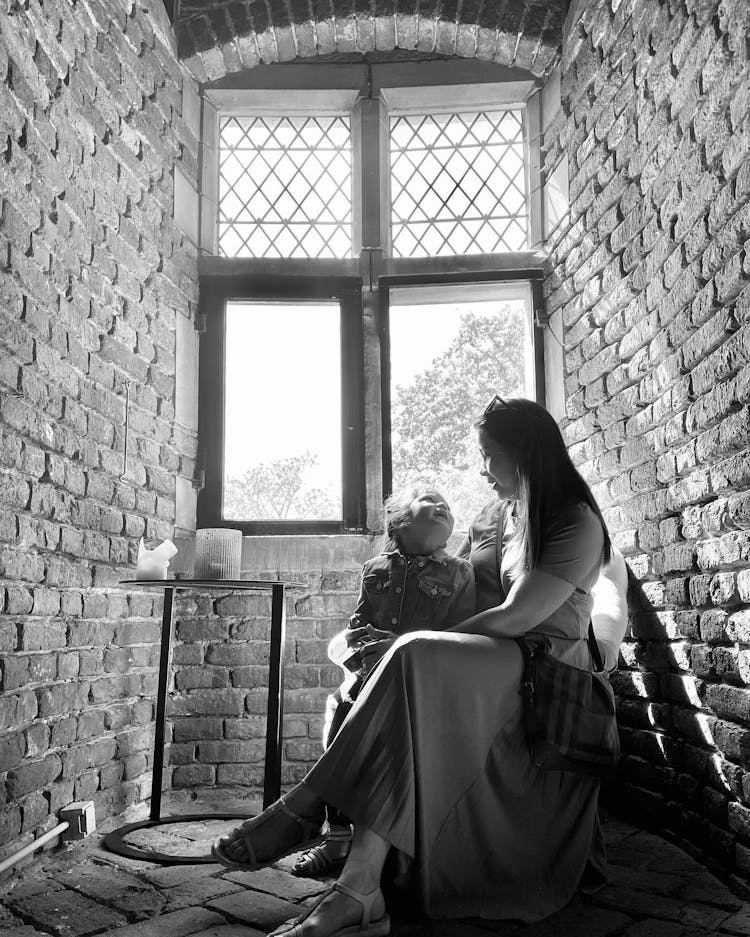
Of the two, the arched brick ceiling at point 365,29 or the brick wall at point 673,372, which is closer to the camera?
the brick wall at point 673,372

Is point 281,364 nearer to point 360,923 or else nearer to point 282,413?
point 282,413

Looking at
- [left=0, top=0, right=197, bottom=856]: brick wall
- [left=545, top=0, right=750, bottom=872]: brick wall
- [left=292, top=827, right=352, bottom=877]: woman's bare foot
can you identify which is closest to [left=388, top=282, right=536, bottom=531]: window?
[left=545, top=0, right=750, bottom=872]: brick wall

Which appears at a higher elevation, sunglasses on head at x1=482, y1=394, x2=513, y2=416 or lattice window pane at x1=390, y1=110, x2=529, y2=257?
lattice window pane at x1=390, y1=110, x2=529, y2=257

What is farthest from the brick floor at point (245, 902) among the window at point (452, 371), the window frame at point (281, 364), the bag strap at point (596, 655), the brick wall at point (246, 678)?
the window at point (452, 371)

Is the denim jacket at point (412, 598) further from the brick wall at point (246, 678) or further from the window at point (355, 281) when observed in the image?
the window at point (355, 281)

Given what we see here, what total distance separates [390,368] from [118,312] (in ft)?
4.42

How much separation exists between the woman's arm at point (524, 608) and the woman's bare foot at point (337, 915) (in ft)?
2.23

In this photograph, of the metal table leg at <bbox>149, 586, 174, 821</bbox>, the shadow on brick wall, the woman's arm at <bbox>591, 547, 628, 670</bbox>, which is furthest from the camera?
the metal table leg at <bbox>149, 586, 174, 821</bbox>

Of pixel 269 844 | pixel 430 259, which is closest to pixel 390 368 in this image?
pixel 430 259

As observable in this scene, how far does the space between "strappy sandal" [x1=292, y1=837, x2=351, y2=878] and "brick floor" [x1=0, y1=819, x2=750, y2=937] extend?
3cm

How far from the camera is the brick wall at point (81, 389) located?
7.87 feet

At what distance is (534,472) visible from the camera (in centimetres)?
238

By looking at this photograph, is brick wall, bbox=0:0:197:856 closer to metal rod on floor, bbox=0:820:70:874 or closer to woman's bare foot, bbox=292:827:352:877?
metal rod on floor, bbox=0:820:70:874

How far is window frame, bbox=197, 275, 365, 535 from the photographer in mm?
3891
